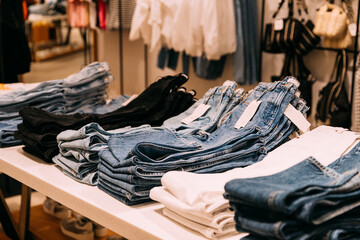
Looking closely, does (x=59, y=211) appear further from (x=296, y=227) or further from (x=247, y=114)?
(x=296, y=227)

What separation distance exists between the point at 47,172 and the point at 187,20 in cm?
295

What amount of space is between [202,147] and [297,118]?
0.37m

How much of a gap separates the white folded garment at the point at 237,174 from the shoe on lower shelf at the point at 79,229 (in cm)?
139

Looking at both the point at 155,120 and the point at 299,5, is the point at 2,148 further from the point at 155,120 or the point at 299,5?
the point at 299,5

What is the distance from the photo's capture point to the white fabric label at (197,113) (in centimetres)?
186

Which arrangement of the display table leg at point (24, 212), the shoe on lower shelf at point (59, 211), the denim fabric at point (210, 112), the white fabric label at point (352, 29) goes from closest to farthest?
the denim fabric at point (210, 112)
the display table leg at point (24, 212)
the shoe on lower shelf at point (59, 211)
the white fabric label at point (352, 29)

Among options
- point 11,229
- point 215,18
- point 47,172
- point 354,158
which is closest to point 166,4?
point 215,18

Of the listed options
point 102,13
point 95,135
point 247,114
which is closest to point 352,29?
point 247,114

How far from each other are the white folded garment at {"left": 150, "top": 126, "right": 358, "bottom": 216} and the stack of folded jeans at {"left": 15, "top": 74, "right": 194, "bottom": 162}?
637mm

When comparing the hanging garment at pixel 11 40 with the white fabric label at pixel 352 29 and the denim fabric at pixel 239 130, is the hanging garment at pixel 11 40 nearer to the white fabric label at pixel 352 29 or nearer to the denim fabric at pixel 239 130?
the white fabric label at pixel 352 29

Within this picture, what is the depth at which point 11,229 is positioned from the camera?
8.79 ft

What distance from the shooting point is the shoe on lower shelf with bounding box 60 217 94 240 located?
103 inches

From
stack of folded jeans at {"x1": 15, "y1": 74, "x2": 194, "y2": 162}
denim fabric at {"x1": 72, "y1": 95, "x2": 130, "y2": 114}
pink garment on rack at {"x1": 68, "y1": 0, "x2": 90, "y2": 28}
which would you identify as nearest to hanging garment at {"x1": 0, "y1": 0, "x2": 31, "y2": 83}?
pink garment on rack at {"x1": 68, "y1": 0, "x2": 90, "y2": 28}

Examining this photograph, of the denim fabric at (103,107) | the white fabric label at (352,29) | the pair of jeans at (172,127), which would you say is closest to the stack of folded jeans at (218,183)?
the pair of jeans at (172,127)
